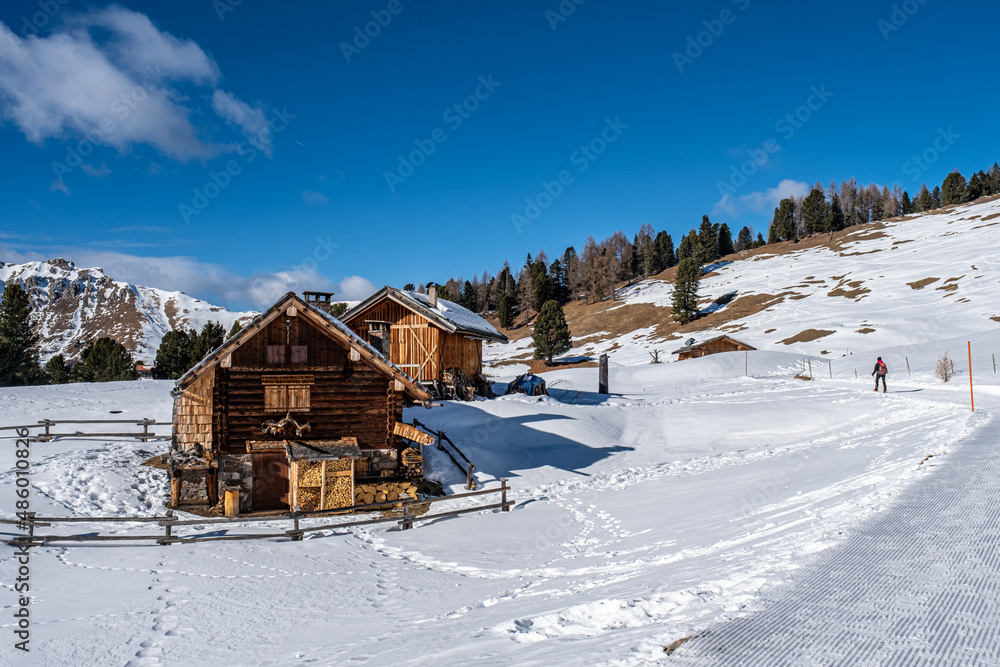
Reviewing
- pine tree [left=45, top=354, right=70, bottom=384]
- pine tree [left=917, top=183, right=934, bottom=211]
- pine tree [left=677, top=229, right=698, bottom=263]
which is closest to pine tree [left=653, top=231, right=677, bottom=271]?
pine tree [left=677, top=229, right=698, bottom=263]

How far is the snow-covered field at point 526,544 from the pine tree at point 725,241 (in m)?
119

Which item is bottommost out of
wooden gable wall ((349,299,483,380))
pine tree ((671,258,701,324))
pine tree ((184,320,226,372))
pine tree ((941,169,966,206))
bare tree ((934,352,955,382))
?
bare tree ((934,352,955,382))

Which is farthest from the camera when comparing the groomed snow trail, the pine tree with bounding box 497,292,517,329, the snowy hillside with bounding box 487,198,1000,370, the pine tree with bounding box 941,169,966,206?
the pine tree with bounding box 941,169,966,206

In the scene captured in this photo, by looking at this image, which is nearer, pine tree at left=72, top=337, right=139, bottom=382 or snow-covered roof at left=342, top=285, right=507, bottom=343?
snow-covered roof at left=342, top=285, right=507, bottom=343

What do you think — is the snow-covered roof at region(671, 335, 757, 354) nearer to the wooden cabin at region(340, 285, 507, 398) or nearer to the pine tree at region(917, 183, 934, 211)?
the wooden cabin at region(340, 285, 507, 398)

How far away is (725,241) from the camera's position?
475 feet

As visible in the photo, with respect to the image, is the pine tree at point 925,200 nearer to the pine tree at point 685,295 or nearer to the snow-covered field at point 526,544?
the pine tree at point 685,295

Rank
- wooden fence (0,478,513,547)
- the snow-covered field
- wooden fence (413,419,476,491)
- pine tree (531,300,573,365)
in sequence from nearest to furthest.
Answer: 1. the snow-covered field
2. wooden fence (0,478,513,547)
3. wooden fence (413,419,476,491)
4. pine tree (531,300,573,365)

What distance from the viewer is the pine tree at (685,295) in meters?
90.1

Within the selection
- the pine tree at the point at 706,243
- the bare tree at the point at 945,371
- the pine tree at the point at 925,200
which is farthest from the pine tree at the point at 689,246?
the bare tree at the point at 945,371

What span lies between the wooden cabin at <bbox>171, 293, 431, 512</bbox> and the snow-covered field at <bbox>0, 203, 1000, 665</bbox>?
6.35 ft

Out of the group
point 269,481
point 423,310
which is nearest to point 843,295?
point 423,310

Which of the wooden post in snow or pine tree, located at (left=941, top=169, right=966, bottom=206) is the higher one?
pine tree, located at (left=941, top=169, right=966, bottom=206)

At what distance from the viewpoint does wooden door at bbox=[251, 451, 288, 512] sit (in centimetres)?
1773
